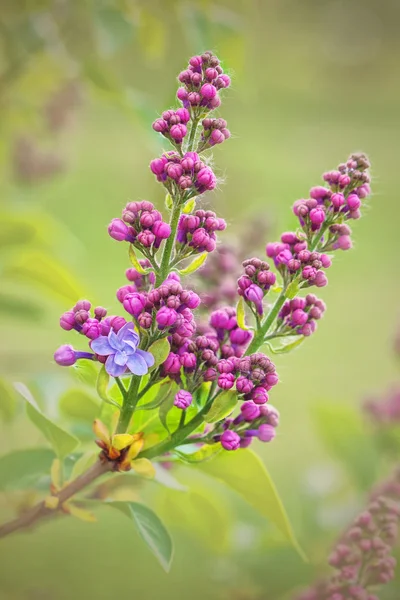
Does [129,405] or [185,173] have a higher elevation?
[185,173]

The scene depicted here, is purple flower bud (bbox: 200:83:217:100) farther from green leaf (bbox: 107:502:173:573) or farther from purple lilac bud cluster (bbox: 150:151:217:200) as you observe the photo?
green leaf (bbox: 107:502:173:573)

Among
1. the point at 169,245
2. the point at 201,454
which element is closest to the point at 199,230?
the point at 169,245

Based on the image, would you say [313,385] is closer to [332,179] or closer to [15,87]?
[15,87]

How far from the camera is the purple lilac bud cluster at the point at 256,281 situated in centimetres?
37

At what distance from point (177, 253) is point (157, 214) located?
2cm

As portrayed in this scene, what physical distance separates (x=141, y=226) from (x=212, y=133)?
0.19 feet

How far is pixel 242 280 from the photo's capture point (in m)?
0.37

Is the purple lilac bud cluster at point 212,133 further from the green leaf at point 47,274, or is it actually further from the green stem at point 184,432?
the green leaf at point 47,274

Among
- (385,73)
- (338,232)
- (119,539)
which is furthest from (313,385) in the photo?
(385,73)

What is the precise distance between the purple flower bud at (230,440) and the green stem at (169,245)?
0.27ft

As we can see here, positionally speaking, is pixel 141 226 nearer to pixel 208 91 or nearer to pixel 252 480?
pixel 208 91

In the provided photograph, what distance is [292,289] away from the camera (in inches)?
14.4

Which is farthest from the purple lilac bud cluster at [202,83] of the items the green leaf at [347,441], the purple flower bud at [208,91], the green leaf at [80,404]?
the green leaf at [347,441]

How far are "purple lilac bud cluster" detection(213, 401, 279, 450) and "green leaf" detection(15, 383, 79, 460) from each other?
9 cm
